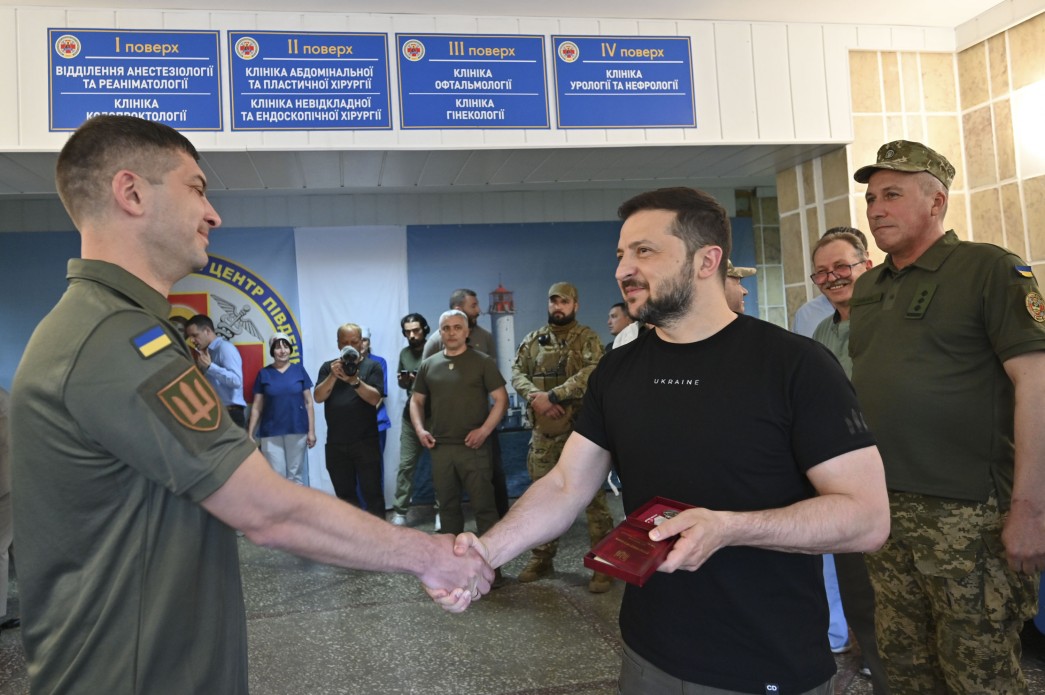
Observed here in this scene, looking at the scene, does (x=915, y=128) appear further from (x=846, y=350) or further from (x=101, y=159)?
(x=101, y=159)

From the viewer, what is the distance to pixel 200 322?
6074 mm

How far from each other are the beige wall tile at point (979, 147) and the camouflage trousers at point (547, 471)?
111 inches

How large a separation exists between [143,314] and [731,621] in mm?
1165

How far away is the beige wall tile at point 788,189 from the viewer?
4.91 metres

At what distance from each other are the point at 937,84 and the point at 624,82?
1.91m

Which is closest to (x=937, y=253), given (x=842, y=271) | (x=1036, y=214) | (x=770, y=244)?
(x=842, y=271)

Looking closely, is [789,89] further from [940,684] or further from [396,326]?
[396,326]

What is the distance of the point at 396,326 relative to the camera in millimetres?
6828

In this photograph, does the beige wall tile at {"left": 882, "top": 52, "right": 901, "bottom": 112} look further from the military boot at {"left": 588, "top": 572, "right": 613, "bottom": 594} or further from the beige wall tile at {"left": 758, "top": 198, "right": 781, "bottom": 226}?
the beige wall tile at {"left": 758, "top": 198, "right": 781, "bottom": 226}

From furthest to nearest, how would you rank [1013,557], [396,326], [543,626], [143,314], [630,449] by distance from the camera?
[396,326] → [543,626] → [1013,557] → [630,449] → [143,314]

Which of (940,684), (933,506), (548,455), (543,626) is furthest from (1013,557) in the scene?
(548,455)

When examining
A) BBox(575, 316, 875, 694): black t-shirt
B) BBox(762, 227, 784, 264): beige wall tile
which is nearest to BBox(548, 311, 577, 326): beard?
BBox(575, 316, 875, 694): black t-shirt

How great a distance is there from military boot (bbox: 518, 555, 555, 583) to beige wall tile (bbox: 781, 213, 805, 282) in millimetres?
2404

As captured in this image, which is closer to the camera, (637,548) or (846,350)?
(637,548)
